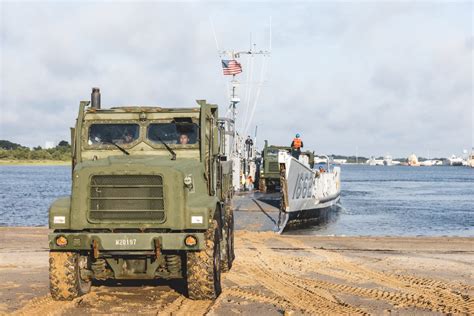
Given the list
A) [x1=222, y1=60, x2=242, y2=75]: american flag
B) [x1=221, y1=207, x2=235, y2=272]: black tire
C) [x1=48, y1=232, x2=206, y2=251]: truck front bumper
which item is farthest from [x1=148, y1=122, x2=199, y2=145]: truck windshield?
[x1=222, y1=60, x2=242, y2=75]: american flag

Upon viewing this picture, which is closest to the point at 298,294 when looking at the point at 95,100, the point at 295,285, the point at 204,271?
the point at 295,285

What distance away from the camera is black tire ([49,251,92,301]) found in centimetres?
884

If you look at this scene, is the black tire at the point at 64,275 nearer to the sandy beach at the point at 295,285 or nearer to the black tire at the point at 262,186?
the sandy beach at the point at 295,285

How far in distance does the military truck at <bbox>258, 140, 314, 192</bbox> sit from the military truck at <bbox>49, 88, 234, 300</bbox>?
937 inches

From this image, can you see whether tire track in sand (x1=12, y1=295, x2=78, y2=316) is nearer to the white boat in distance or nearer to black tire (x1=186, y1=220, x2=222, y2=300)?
black tire (x1=186, y1=220, x2=222, y2=300)

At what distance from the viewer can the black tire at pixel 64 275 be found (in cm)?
884

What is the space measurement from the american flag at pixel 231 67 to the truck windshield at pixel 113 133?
20009mm

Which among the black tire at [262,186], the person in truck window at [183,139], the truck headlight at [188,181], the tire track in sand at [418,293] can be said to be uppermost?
the person in truck window at [183,139]

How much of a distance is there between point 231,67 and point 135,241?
72.0ft

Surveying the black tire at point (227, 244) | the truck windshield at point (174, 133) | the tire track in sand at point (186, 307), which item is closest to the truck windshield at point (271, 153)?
the black tire at point (227, 244)

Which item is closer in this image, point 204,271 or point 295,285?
point 204,271

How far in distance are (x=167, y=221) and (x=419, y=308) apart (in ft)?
12.7

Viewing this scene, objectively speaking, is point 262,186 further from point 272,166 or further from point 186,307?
point 186,307

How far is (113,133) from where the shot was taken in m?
10.0
